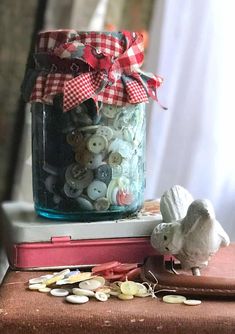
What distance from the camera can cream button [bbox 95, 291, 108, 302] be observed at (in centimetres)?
68

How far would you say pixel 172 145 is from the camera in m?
1.14

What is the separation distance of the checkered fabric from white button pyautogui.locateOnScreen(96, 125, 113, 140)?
31 millimetres

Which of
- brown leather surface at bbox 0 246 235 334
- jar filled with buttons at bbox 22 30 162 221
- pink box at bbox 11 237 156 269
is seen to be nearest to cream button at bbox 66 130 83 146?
jar filled with buttons at bbox 22 30 162 221

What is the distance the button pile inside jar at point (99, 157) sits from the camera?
2.62 feet

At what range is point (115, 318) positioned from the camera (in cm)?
64

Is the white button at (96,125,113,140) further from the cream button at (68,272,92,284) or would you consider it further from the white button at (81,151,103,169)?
the cream button at (68,272,92,284)

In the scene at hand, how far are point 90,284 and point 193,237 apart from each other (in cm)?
12

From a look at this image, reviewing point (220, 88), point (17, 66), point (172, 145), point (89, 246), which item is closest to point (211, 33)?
point (220, 88)

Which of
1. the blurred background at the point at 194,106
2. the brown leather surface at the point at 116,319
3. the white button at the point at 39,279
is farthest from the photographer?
the blurred background at the point at 194,106

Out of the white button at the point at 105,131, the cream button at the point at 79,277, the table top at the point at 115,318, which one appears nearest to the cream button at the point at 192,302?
the table top at the point at 115,318

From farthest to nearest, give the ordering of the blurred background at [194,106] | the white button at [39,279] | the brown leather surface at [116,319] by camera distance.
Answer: the blurred background at [194,106] < the white button at [39,279] < the brown leather surface at [116,319]

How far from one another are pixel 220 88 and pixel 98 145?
295 mm

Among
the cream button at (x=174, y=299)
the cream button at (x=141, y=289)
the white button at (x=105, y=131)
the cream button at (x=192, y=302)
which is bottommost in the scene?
the cream button at (x=141, y=289)

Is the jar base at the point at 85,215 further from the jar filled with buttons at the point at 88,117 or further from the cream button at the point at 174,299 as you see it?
the cream button at the point at 174,299
